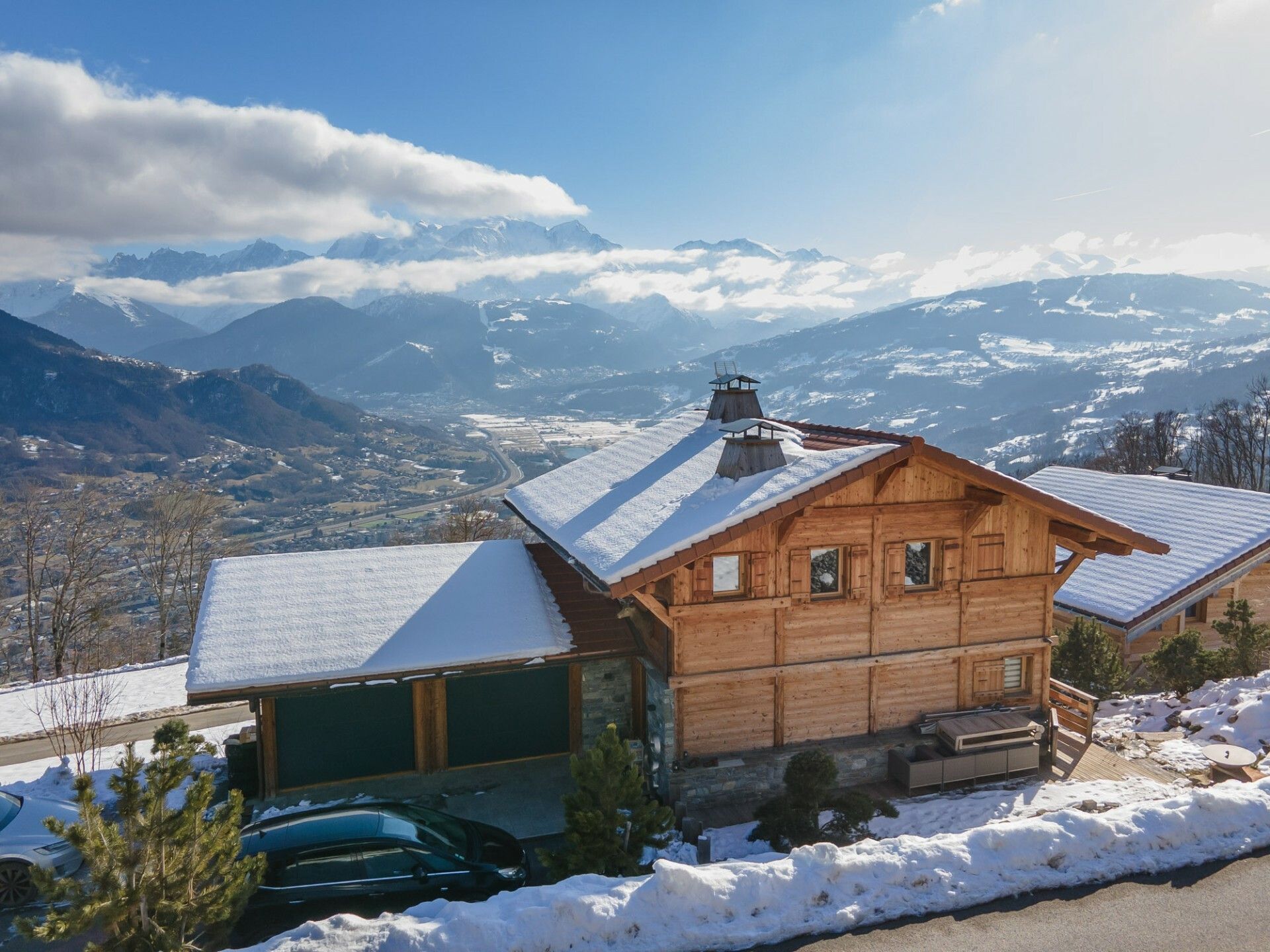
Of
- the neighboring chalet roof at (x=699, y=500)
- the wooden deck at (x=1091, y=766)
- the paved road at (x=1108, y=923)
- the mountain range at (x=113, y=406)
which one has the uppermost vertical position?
the mountain range at (x=113, y=406)

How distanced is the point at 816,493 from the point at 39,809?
42.0 feet

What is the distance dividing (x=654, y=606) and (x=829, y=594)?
364 centimetres

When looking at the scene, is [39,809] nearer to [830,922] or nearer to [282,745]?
[282,745]

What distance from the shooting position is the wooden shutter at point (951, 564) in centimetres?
1469

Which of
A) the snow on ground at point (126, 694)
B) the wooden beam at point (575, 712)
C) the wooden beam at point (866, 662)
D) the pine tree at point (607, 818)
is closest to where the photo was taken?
the pine tree at point (607, 818)

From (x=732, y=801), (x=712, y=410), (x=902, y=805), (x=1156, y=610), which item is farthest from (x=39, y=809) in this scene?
(x=1156, y=610)

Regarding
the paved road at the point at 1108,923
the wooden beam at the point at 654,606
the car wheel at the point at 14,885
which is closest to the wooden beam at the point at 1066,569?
the paved road at the point at 1108,923

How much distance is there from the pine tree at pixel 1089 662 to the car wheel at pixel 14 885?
20.7m

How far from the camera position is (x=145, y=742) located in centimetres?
1808

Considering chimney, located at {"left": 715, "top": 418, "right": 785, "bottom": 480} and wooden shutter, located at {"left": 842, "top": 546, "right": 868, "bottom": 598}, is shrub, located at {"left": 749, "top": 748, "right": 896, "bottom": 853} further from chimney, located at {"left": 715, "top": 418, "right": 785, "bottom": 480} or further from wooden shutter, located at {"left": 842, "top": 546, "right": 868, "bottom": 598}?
chimney, located at {"left": 715, "top": 418, "right": 785, "bottom": 480}

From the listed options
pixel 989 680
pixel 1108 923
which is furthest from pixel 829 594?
pixel 1108 923

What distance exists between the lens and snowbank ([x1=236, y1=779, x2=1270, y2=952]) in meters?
7.22

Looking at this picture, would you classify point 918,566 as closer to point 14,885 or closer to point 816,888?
point 816,888

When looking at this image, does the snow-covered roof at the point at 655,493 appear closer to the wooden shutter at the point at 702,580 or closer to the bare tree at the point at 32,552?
the wooden shutter at the point at 702,580
